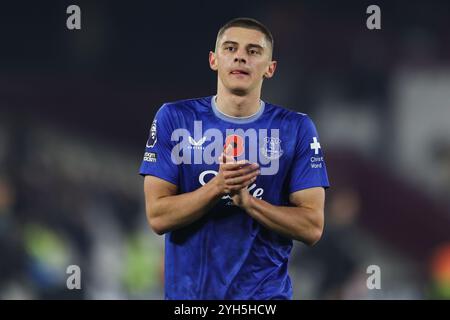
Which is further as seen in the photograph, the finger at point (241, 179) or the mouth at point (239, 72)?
the mouth at point (239, 72)

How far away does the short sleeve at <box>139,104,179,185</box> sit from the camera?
3.88 m

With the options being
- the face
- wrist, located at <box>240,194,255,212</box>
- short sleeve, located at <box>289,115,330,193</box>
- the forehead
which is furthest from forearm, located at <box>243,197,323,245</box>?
the forehead

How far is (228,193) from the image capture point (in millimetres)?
3662

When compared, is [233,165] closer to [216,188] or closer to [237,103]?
[216,188]

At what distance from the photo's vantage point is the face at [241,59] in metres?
3.84

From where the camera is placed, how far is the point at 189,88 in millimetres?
7715

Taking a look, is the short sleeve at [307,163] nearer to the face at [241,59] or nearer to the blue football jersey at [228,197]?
the blue football jersey at [228,197]

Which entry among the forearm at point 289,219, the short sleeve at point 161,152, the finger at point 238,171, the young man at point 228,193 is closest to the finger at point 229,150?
the young man at point 228,193

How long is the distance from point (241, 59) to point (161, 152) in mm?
579

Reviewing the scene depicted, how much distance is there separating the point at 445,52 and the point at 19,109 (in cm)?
413

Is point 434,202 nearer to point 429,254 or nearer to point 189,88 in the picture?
point 429,254

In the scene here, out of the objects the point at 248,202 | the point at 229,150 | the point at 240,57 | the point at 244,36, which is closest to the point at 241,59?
the point at 240,57

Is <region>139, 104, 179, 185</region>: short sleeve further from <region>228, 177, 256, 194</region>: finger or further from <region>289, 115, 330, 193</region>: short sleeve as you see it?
<region>289, 115, 330, 193</region>: short sleeve

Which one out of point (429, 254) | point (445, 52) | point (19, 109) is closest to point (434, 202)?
point (429, 254)
